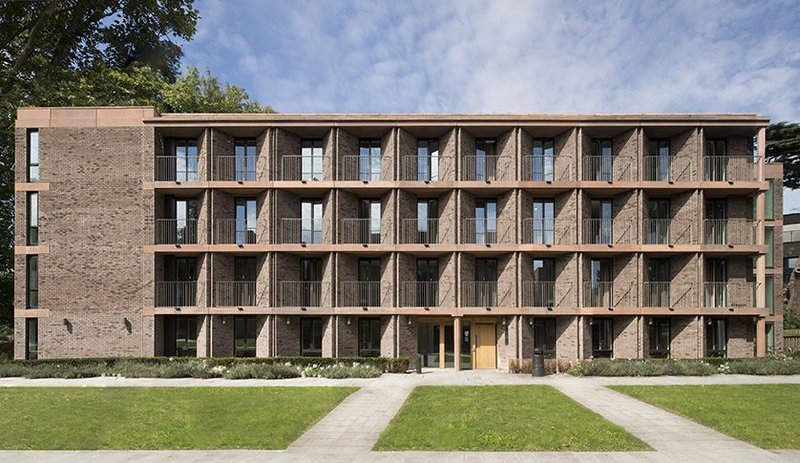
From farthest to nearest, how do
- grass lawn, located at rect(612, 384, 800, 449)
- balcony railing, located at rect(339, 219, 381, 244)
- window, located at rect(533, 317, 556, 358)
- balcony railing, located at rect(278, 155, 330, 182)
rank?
window, located at rect(533, 317, 556, 358) < balcony railing, located at rect(278, 155, 330, 182) < balcony railing, located at rect(339, 219, 381, 244) < grass lawn, located at rect(612, 384, 800, 449)

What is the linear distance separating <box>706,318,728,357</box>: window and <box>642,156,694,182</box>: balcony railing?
6887 mm

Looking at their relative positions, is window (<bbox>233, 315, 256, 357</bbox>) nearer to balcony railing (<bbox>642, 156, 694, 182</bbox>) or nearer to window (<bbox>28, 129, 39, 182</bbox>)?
window (<bbox>28, 129, 39, 182</bbox>)

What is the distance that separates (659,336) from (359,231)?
1490cm

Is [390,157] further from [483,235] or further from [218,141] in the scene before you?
[218,141]

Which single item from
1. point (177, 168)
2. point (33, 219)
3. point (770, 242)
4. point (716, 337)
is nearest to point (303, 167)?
point (177, 168)

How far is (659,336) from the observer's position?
23688 millimetres

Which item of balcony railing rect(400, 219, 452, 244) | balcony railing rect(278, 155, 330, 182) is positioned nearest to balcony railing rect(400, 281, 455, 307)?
balcony railing rect(400, 219, 452, 244)

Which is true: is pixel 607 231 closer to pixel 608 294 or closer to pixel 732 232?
pixel 608 294

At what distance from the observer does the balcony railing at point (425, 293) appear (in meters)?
23.2

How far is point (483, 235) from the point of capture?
23984mm

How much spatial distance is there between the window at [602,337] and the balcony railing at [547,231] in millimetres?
4184

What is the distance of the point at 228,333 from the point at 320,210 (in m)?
7.11

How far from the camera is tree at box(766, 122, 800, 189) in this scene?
3721 cm

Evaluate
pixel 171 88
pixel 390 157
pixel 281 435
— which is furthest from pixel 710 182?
pixel 171 88
